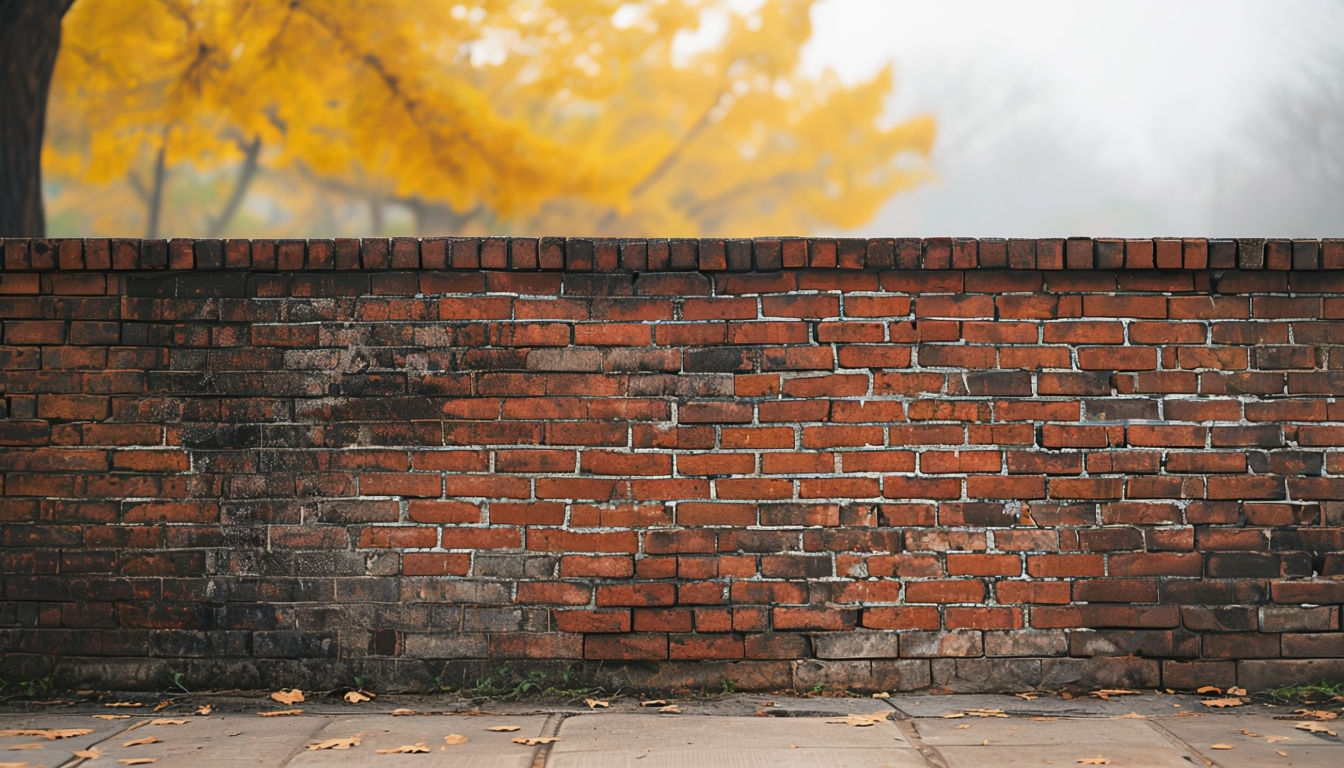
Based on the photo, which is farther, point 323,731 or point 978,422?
point 978,422

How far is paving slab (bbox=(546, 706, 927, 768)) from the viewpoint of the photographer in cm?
273

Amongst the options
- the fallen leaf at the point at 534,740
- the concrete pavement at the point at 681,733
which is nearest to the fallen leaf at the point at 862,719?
the concrete pavement at the point at 681,733

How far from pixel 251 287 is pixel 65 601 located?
129 cm

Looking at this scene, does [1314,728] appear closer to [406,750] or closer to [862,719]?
[862,719]

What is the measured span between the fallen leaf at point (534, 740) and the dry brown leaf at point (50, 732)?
1357 millimetres

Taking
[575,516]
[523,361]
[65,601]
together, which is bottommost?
[65,601]

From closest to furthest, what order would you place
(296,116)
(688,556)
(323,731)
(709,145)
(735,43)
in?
(323,731)
(688,556)
(296,116)
(735,43)
(709,145)

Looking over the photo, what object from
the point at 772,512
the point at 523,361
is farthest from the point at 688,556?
the point at 523,361

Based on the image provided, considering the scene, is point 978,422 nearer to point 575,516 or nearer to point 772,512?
point 772,512

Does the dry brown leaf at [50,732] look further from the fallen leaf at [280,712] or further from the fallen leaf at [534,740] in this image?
the fallen leaf at [534,740]

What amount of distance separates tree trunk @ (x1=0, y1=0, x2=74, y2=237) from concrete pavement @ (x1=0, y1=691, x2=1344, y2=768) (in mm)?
5370

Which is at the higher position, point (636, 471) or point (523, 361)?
point (523, 361)

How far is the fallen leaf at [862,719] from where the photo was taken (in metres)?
3.05

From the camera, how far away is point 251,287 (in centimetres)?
345
